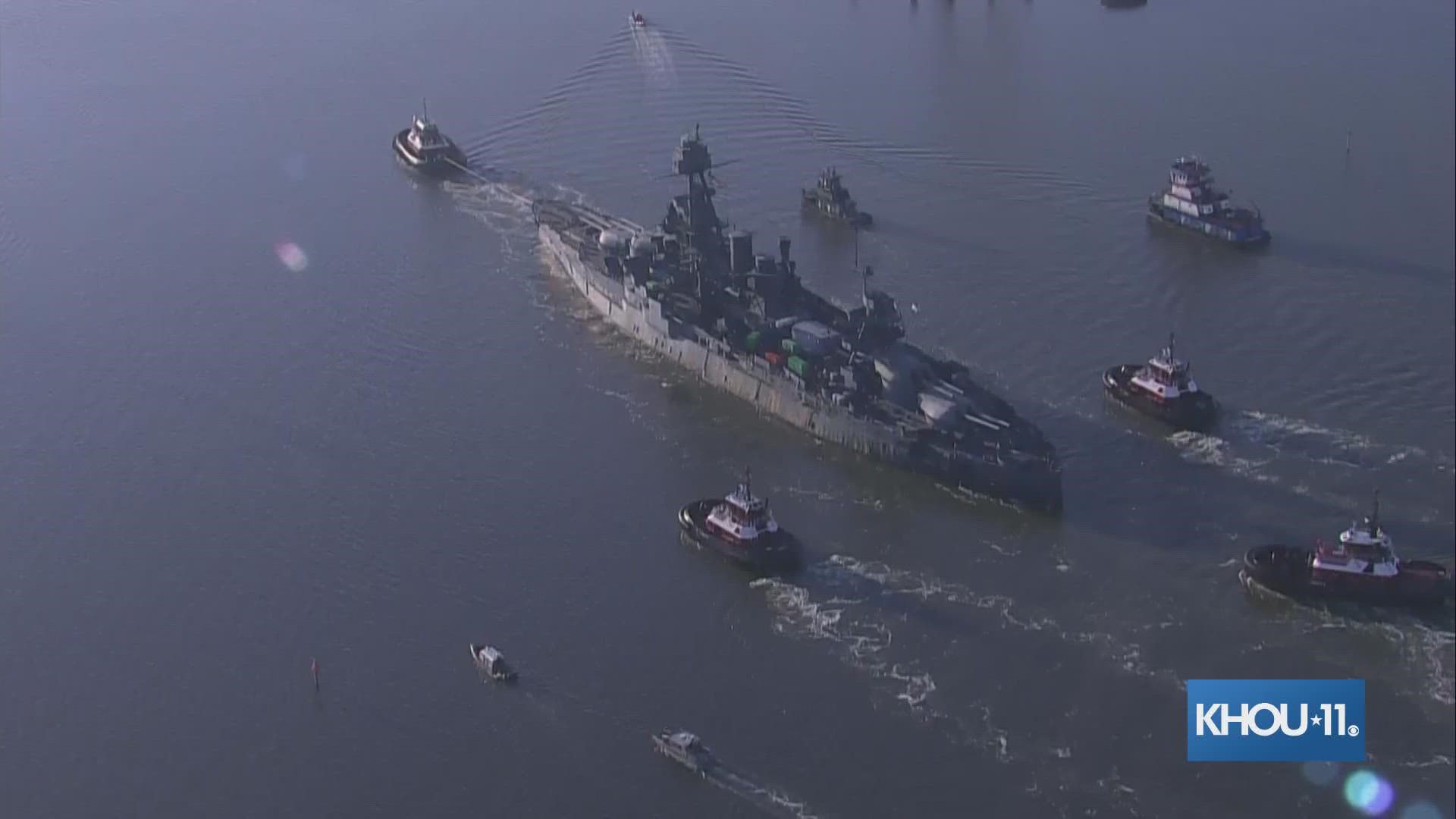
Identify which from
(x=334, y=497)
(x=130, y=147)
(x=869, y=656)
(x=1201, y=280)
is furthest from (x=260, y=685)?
(x=130, y=147)

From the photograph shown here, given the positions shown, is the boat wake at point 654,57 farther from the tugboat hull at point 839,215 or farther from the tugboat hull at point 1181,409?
the tugboat hull at point 1181,409

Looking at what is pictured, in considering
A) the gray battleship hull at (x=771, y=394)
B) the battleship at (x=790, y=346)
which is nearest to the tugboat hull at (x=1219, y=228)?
the battleship at (x=790, y=346)

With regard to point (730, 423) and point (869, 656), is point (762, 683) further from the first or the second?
point (730, 423)

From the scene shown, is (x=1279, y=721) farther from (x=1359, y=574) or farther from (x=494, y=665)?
(x=494, y=665)

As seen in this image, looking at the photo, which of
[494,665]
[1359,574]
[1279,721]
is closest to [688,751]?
[494,665]

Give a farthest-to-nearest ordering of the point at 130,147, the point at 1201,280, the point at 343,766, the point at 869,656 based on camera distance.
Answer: the point at 130,147
the point at 1201,280
the point at 869,656
the point at 343,766

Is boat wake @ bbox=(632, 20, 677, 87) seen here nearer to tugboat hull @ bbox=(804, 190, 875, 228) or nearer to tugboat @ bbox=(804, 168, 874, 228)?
tugboat hull @ bbox=(804, 190, 875, 228)
